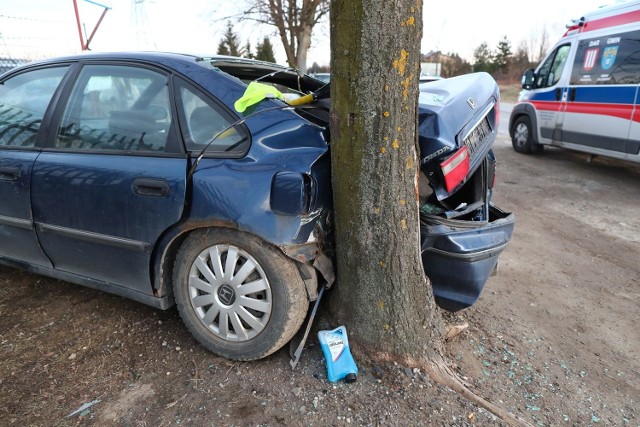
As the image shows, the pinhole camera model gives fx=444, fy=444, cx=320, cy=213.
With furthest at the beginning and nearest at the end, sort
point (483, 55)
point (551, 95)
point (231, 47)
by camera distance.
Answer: point (483, 55)
point (231, 47)
point (551, 95)

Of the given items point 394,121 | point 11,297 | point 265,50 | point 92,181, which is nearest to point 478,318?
point 394,121

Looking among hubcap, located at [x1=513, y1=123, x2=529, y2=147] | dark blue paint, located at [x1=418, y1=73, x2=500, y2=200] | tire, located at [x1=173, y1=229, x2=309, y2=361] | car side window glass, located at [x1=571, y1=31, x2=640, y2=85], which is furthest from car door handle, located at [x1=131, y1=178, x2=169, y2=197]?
hubcap, located at [x1=513, y1=123, x2=529, y2=147]

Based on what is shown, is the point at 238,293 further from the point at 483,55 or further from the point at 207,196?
the point at 483,55

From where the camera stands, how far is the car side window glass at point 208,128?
2.27 meters

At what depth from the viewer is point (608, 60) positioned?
700 centimetres

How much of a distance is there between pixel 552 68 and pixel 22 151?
8.62 metres

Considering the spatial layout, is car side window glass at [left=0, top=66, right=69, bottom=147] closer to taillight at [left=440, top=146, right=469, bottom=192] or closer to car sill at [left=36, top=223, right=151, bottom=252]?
car sill at [left=36, top=223, right=151, bottom=252]

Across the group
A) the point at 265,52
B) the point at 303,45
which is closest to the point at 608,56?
the point at 303,45

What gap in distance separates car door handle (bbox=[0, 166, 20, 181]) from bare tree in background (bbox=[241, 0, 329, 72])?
69.6 feet

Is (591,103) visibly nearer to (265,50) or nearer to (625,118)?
(625,118)

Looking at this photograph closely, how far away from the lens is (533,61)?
44.2 metres

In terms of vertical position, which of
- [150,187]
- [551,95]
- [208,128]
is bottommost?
[551,95]

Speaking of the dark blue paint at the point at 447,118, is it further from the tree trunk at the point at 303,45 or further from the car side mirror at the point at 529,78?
the tree trunk at the point at 303,45

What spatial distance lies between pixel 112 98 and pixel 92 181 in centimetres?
53
